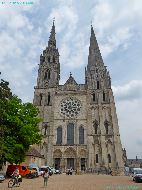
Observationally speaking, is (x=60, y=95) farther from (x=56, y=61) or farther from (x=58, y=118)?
(x=56, y=61)

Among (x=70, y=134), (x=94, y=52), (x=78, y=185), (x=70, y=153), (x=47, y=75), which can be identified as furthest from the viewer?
(x=94, y=52)

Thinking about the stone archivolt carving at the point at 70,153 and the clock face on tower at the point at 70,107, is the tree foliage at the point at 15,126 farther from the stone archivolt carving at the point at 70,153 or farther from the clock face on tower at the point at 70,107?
the clock face on tower at the point at 70,107

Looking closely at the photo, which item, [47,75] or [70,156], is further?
[47,75]

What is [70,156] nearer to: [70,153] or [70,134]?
[70,153]

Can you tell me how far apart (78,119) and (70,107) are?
335 centimetres

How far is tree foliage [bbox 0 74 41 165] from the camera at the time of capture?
25361mm

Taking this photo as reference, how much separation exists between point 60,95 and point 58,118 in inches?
221

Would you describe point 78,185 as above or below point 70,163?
below

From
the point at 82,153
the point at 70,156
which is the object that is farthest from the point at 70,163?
the point at 82,153

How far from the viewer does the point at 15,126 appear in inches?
1088

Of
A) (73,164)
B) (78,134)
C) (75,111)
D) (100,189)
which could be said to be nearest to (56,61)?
(75,111)

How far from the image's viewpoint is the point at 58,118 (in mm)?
54938

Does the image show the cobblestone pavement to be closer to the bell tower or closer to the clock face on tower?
the clock face on tower

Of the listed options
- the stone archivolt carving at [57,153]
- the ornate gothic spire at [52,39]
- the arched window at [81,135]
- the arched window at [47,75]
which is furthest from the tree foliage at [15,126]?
the ornate gothic spire at [52,39]
